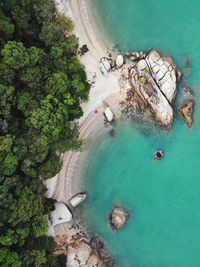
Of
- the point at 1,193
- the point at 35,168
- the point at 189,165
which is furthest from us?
the point at 189,165

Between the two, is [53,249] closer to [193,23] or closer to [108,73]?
[108,73]

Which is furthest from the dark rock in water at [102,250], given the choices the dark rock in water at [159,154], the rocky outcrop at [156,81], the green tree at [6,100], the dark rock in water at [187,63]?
the dark rock in water at [187,63]

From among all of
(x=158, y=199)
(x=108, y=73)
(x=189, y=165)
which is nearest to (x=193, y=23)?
(x=108, y=73)

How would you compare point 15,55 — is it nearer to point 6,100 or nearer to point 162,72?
point 6,100

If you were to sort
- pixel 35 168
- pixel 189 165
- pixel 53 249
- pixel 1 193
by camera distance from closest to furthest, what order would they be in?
1. pixel 1 193
2. pixel 35 168
3. pixel 53 249
4. pixel 189 165

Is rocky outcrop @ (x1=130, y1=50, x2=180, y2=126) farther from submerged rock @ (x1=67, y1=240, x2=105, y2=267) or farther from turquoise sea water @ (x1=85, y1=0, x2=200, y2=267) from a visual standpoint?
submerged rock @ (x1=67, y1=240, x2=105, y2=267)

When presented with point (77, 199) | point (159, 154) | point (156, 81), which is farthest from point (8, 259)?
point (156, 81)

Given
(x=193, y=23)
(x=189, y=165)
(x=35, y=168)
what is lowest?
(x=35, y=168)

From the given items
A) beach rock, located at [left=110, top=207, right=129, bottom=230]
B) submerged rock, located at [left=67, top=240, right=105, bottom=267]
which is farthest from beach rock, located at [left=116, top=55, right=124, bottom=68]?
submerged rock, located at [left=67, top=240, right=105, bottom=267]
